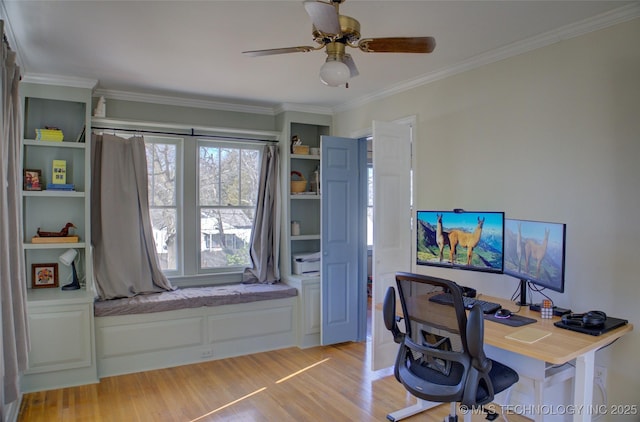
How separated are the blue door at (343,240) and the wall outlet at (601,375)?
241 cm

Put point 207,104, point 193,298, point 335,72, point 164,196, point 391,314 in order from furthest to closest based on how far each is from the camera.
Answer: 1. point 207,104
2. point 164,196
3. point 193,298
4. point 391,314
5. point 335,72

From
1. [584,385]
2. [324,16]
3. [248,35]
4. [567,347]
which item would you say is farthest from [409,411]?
[248,35]

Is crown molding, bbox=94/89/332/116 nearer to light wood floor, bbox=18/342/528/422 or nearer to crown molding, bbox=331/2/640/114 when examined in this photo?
crown molding, bbox=331/2/640/114

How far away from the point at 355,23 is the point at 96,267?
325 cm

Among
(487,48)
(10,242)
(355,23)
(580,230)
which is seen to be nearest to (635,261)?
(580,230)

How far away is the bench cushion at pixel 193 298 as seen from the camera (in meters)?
3.69

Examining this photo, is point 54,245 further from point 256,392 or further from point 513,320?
point 513,320

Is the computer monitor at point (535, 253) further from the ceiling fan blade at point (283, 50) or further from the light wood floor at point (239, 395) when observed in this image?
the ceiling fan blade at point (283, 50)

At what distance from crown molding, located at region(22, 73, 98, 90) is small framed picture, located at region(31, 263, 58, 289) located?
5.32ft

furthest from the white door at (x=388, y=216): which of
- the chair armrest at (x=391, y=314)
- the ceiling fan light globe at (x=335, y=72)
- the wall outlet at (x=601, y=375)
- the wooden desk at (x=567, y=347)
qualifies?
the wall outlet at (x=601, y=375)

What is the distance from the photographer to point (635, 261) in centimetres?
237

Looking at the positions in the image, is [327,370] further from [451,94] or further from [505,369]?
[451,94]

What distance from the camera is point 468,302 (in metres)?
2.71

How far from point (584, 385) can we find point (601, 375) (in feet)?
1.74
